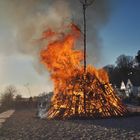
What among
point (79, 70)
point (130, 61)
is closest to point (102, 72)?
point (79, 70)

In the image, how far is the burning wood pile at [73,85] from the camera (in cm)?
3145

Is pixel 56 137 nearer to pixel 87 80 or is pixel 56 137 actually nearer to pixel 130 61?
pixel 87 80

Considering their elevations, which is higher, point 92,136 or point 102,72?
point 102,72

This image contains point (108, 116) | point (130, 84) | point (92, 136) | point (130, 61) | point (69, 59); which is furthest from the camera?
point (130, 61)

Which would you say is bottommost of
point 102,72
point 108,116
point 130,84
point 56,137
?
point 56,137

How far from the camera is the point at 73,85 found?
105 feet

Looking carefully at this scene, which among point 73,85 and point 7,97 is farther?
point 7,97

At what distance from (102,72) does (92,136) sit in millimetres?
15825

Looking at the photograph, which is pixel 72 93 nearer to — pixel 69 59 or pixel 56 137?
pixel 69 59

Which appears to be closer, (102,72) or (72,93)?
(72,93)

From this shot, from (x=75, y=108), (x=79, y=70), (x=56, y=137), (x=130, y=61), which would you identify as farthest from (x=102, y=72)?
(x=130, y=61)

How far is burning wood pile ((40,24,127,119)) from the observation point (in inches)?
1238

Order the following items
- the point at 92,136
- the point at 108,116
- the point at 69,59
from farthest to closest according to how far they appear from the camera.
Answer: the point at 69,59 → the point at 108,116 → the point at 92,136

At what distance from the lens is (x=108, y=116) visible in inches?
1194
